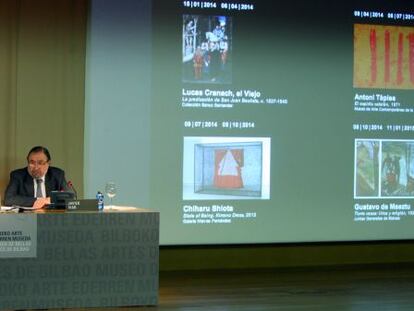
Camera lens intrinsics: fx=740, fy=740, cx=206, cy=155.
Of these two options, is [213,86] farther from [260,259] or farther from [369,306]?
[369,306]

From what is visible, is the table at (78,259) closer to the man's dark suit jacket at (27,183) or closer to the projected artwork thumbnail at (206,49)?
the man's dark suit jacket at (27,183)

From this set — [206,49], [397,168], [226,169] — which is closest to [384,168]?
[397,168]

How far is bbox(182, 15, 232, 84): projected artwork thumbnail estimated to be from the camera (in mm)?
→ 7078

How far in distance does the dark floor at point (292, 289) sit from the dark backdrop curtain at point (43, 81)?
1.47m

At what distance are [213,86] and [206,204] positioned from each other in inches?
44.9

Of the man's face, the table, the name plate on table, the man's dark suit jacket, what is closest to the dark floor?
the table

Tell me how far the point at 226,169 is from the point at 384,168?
66.8 inches

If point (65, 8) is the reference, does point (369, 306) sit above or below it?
below

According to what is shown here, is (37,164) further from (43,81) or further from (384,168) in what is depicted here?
(384,168)

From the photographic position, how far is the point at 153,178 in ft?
23.0

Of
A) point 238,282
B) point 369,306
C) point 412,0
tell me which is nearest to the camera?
point 369,306

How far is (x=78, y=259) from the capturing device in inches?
204

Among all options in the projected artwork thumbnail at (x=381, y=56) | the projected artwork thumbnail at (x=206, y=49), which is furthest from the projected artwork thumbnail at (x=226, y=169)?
the projected artwork thumbnail at (x=381, y=56)

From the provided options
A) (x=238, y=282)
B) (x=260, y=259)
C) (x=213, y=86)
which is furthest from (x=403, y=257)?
(x=213, y=86)
